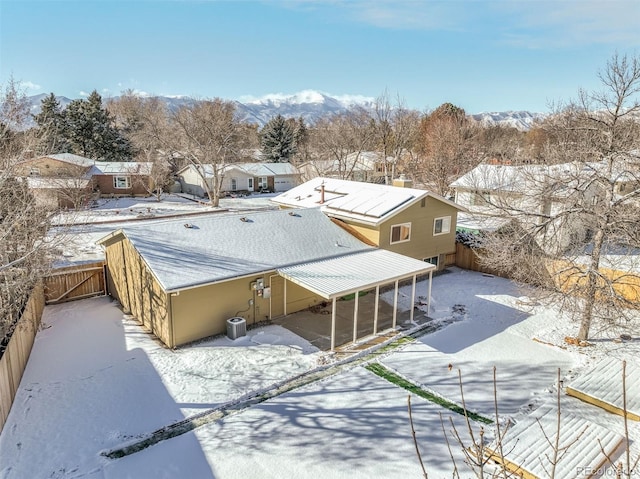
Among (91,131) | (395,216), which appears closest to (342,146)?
(395,216)

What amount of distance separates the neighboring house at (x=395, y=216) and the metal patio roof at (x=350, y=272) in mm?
1811

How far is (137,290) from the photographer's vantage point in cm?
1519

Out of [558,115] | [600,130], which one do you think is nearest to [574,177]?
[600,130]

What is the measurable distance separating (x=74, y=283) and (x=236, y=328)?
7.74 metres

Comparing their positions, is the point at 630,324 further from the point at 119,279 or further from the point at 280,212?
the point at 119,279

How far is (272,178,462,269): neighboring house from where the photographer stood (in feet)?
63.1

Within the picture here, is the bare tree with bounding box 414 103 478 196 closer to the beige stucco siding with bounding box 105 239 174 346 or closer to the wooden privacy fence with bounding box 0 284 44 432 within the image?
the beige stucco siding with bounding box 105 239 174 346

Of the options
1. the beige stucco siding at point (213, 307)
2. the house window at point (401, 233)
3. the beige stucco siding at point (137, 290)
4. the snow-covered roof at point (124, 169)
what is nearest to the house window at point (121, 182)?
the snow-covered roof at point (124, 169)

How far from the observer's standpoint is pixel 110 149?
173ft

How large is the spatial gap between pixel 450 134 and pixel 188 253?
1291 inches

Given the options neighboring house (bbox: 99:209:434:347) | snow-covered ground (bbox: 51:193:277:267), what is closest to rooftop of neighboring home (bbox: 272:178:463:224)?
neighboring house (bbox: 99:209:434:347)

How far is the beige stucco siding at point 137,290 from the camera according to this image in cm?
1369

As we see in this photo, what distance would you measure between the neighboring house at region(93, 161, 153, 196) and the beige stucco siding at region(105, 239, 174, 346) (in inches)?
1080

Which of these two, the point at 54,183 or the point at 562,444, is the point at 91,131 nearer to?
the point at 54,183
